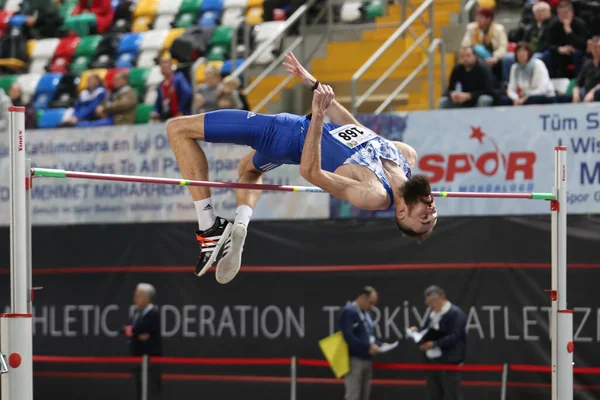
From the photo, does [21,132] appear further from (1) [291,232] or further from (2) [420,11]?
(2) [420,11]

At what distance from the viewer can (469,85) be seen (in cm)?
1147

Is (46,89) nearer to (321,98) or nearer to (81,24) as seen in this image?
(81,24)

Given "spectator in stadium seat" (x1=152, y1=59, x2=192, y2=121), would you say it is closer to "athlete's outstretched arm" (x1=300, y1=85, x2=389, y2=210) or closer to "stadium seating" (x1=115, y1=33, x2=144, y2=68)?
"stadium seating" (x1=115, y1=33, x2=144, y2=68)

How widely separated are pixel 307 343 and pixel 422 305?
1.32m

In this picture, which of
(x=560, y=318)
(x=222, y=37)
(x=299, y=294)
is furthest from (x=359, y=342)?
(x=222, y=37)

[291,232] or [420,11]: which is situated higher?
[420,11]

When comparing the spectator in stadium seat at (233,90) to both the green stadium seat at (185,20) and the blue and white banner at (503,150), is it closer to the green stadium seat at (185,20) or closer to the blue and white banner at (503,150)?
the blue and white banner at (503,150)

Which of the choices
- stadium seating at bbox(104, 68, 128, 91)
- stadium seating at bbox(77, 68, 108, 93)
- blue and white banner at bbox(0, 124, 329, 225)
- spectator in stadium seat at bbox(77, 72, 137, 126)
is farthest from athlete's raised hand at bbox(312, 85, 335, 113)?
stadium seating at bbox(77, 68, 108, 93)

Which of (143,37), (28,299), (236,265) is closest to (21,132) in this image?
(28,299)

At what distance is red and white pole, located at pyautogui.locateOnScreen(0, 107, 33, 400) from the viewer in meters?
5.95

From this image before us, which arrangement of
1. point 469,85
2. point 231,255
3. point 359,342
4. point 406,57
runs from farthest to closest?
1. point 406,57
2. point 469,85
3. point 359,342
4. point 231,255

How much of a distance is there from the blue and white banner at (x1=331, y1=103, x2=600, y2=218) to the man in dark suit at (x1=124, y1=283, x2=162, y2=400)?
2.55 metres

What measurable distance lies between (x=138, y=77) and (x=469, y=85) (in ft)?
17.7

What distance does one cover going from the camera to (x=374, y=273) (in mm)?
11445
